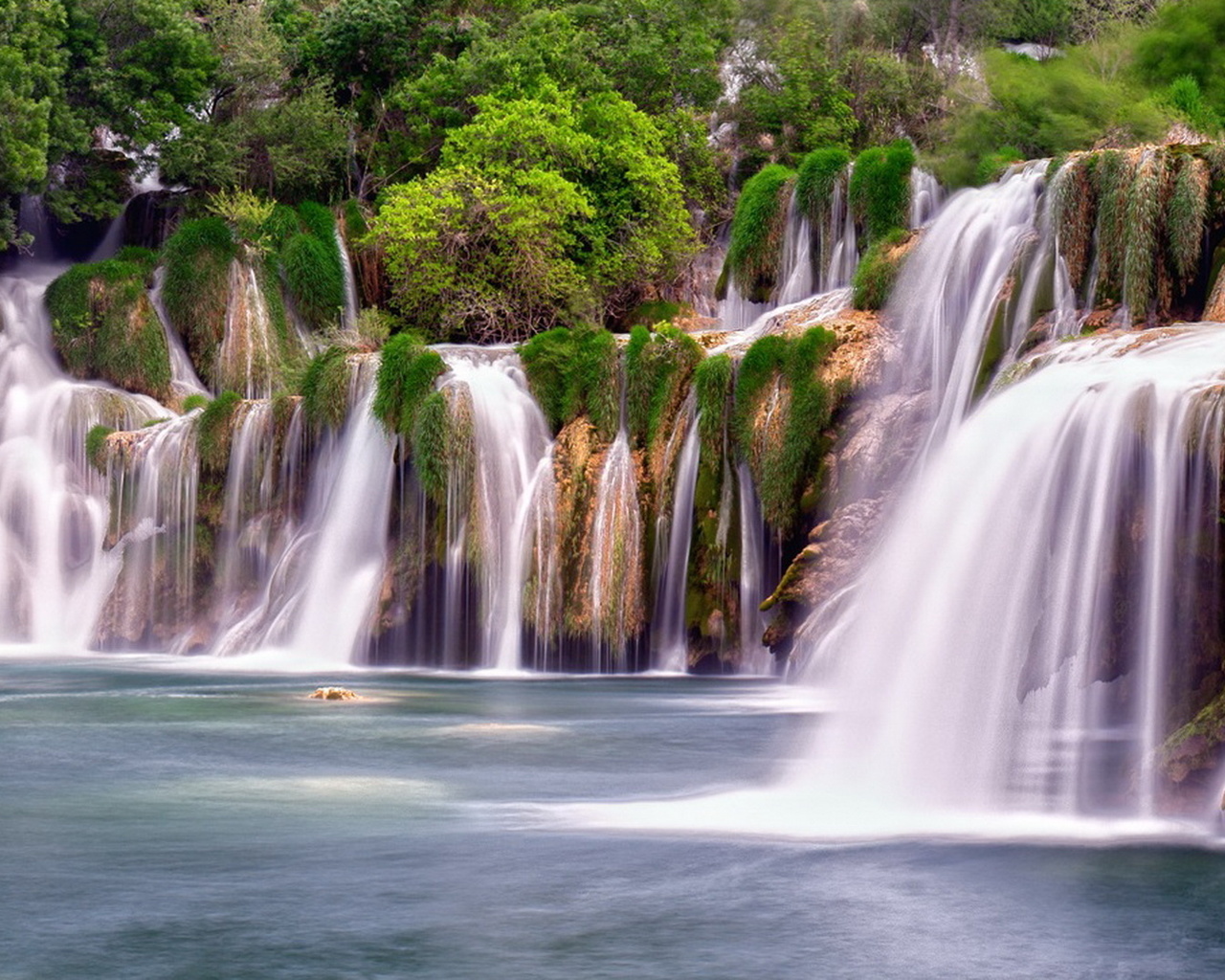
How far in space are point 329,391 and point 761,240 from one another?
28.1ft

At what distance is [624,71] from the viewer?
42.1m

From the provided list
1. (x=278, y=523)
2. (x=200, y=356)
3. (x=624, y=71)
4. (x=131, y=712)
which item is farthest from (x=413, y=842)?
(x=624, y=71)

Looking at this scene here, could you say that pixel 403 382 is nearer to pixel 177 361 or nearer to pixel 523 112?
pixel 177 361

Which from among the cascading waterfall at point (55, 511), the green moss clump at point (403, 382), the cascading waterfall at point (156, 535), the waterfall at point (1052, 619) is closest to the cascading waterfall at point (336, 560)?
the green moss clump at point (403, 382)

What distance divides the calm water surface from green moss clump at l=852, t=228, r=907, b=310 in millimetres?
11776

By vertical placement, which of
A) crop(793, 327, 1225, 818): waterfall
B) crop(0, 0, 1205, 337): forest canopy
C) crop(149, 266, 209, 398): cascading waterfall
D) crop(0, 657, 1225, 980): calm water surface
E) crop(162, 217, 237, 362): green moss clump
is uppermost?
crop(0, 0, 1205, 337): forest canopy

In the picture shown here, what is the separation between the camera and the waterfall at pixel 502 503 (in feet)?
86.9

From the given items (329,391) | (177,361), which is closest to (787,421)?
(329,391)

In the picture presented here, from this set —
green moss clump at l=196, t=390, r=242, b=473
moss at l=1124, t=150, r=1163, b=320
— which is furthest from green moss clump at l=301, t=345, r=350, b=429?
moss at l=1124, t=150, r=1163, b=320

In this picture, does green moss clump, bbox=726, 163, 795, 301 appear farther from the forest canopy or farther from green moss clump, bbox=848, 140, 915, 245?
the forest canopy

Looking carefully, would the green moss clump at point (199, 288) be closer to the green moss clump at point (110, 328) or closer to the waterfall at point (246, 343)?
the waterfall at point (246, 343)

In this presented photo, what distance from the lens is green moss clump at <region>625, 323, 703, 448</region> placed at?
87.4 feet

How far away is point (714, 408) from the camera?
25.8 meters

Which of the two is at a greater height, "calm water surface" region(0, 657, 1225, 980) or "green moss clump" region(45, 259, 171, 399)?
"green moss clump" region(45, 259, 171, 399)
